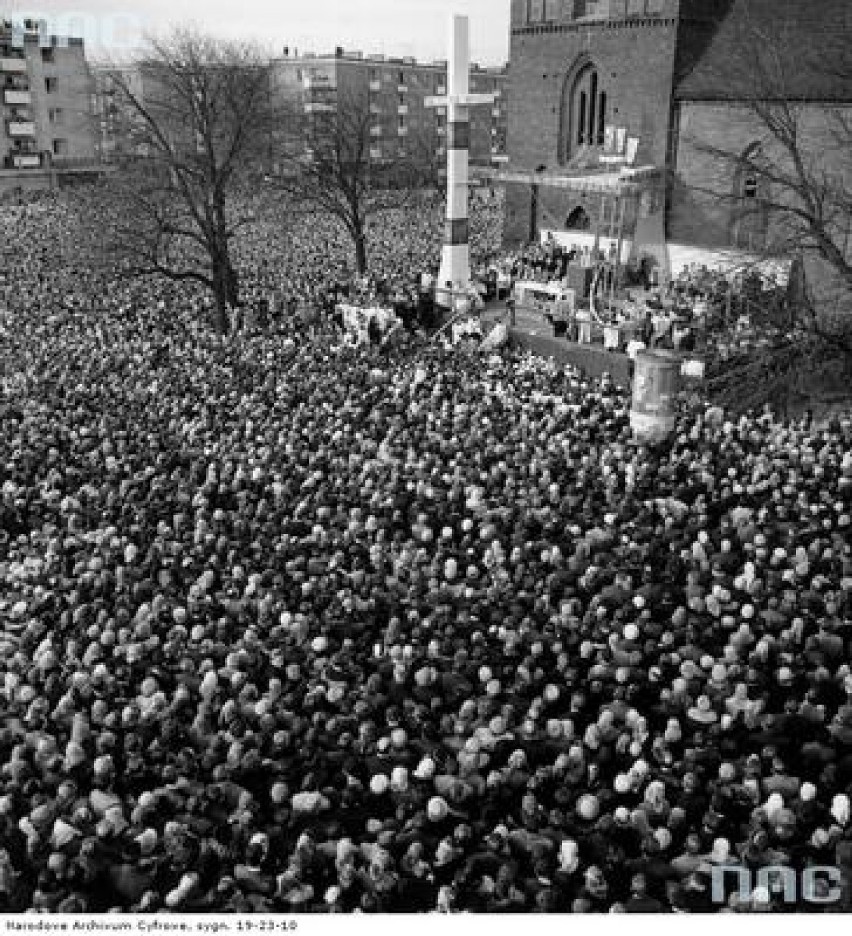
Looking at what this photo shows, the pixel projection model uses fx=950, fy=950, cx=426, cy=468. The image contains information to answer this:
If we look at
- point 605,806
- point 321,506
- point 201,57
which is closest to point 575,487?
point 321,506

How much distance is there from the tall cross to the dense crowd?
460 inches

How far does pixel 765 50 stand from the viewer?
2731 centimetres

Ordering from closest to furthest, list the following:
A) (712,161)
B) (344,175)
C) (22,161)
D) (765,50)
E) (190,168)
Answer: (765,50), (712,161), (190,168), (344,175), (22,161)

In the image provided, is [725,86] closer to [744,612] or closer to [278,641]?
[744,612]

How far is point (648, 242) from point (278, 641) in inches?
908

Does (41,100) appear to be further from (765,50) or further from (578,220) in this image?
(765,50)

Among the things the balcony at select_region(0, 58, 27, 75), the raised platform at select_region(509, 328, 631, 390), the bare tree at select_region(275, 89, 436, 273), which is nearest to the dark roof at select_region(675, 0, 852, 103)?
the raised platform at select_region(509, 328, 631, 390)

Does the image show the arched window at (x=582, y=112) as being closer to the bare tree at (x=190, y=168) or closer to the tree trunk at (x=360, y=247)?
the tree trunk at (x=360, y=247)

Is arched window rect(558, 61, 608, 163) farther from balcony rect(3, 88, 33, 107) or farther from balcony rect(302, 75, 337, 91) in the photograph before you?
balcony rect(302, 75, 337, 91)

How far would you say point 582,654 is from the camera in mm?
9914

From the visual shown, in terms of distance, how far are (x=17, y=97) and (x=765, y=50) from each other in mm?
47429

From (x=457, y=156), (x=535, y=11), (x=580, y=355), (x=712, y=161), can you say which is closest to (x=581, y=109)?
(x=535, y=11)

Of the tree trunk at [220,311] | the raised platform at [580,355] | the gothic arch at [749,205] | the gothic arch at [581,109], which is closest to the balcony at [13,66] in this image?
the gothic arch at [581,109]

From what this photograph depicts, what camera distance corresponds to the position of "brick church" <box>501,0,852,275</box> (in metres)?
27.3
